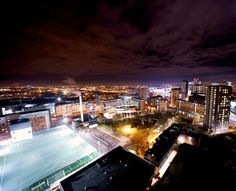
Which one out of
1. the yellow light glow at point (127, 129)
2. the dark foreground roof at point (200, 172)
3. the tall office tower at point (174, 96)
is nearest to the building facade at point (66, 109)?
the yellow light glow at point (127, 129)

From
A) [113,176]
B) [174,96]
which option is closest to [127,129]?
[113,176]

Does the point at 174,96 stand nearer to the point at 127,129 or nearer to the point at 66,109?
the point at 127,129

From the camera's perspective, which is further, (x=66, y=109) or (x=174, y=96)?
(x=174, y=96)

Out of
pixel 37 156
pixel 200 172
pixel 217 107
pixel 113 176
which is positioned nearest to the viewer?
pixel 200 172

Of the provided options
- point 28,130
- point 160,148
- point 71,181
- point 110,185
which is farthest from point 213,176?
point 28,130

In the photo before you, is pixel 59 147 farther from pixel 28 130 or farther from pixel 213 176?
pixel 213 176

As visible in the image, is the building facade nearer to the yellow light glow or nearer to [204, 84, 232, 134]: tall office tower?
the yellow light glow

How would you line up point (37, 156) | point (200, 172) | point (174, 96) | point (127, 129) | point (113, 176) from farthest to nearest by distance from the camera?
point (174, 96) → point (127, 129) → point (37, 156) → point (113, 176) → point (200, 172)
